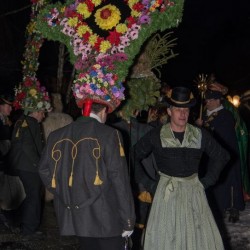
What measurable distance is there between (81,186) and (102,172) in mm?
212

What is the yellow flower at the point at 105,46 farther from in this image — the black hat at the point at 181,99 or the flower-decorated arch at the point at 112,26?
the black hat at the point at 181,99

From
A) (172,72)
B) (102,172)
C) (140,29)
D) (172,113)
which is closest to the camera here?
(102,172)

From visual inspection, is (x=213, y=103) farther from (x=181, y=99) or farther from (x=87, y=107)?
(x=87, y=107)

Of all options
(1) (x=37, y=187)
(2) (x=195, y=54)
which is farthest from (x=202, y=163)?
(2) (x=195, y=54)

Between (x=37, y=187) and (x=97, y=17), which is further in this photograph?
(x=37, y=187)

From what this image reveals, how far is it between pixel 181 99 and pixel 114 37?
1160 millimetres

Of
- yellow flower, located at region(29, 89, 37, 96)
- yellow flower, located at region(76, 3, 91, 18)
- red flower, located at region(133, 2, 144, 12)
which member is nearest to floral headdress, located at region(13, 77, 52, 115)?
yellow flower, located at region(29, 89, 37, 96)

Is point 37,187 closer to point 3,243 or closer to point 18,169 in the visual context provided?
point 18,169

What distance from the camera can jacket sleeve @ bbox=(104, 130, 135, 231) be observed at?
400cm

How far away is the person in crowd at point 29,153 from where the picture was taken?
7.07 m

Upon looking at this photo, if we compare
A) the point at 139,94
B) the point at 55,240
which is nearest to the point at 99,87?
the point at 139,94

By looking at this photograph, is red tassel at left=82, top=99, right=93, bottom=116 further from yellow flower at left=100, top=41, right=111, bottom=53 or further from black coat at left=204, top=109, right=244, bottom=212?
black coat at left=204, top=109, right=244, bottom=212

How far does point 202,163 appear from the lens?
8.68 meters

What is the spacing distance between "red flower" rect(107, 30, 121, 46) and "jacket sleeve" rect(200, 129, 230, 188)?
4.74 feet
